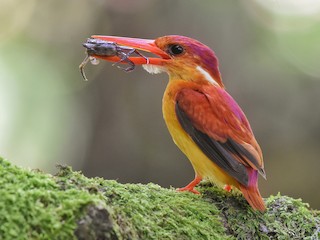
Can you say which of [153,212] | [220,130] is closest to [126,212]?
[153,212]

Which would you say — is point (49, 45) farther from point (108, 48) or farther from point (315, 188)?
point (108, 48)

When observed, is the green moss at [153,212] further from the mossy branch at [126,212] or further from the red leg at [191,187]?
the red leg at [191,187]

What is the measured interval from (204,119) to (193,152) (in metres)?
0.21

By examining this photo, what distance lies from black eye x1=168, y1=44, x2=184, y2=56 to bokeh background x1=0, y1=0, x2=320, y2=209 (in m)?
3.52

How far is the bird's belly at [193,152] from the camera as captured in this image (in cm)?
299

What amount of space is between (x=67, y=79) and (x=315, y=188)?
3682 mm

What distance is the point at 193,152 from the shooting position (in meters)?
3.12

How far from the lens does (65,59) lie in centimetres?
806

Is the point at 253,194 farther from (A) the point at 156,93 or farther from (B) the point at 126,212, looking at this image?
(A) the point at 156,93

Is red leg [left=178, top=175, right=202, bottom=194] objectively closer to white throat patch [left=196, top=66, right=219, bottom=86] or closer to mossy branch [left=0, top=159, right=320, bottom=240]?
mossy branch [left=0, top=159, right=320, bottom=240]

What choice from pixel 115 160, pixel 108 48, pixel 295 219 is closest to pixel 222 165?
pixel 295 219

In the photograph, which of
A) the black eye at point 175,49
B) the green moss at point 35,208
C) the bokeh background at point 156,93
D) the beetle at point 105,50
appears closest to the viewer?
the green moss at point 35,208

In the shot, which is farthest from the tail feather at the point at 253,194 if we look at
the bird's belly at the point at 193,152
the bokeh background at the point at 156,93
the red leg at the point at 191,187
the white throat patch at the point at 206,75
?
the bokeh background at the point at 156,93

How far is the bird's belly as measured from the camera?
118 inches
